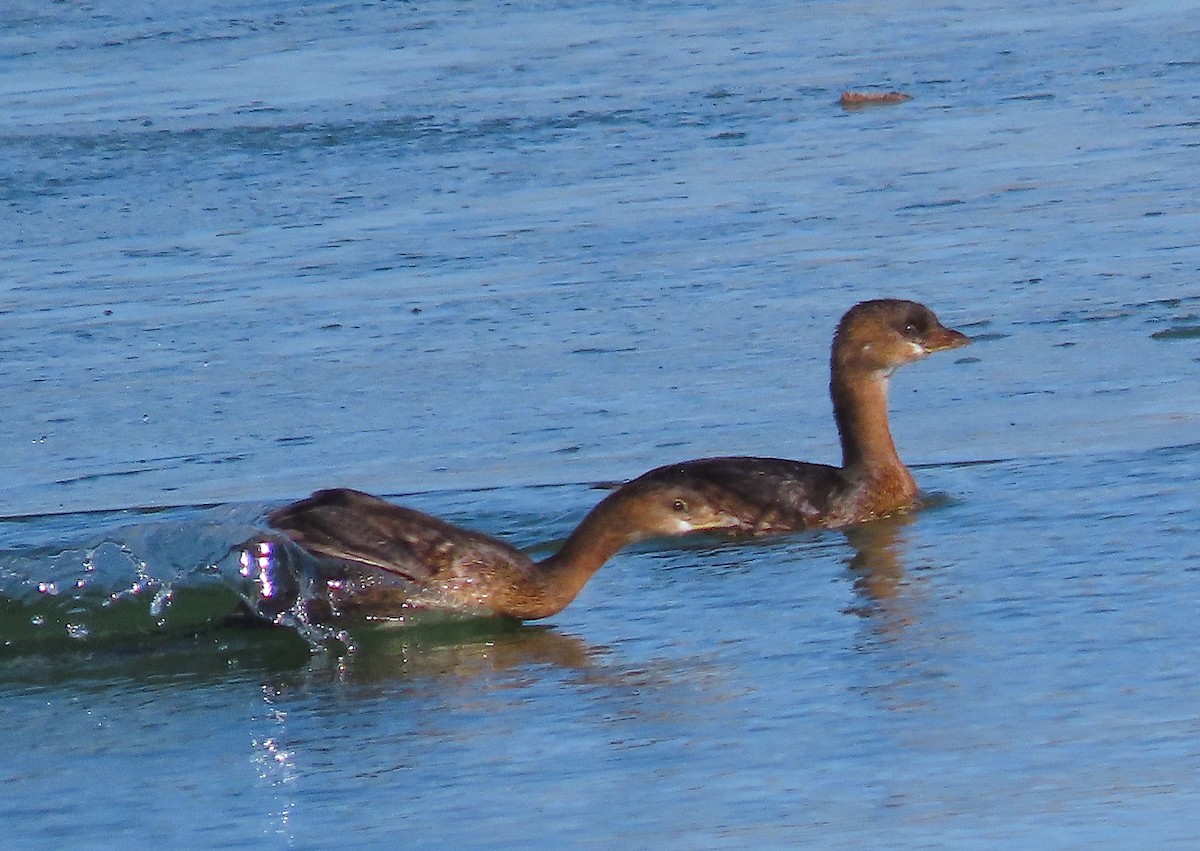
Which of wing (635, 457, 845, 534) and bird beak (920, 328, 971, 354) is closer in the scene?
wing (635, 457, 845, 534)

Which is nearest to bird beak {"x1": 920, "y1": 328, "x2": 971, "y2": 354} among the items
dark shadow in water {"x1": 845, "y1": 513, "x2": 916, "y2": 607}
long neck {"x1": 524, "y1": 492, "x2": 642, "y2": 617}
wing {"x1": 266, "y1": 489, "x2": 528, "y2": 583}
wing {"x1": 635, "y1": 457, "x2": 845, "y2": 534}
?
wing {"x1": 635, "y1": 457, "x2": 845, "y2": 534}

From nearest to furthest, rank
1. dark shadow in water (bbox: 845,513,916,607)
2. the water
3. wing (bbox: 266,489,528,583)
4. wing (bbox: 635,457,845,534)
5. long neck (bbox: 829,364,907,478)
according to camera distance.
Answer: the water → dark shadow in water (bbox: 845,513,916,607) → wing (bbox: 266,489,528,583) → wing (bbox: 635,457,845,534) → long neck (bbox: 829,364,907,478)

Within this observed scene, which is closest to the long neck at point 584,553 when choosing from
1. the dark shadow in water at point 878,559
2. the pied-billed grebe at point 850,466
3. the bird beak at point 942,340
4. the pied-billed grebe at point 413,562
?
the pied-billed grebe at point 413,562

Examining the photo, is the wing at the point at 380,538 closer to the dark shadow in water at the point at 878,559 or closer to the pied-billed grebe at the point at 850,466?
the pied-billed grebe at the point at 850,466

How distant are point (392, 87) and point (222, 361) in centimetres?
662

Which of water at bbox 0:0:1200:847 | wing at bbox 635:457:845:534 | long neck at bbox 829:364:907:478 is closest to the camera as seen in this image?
water at bbox 0:0:1200:847

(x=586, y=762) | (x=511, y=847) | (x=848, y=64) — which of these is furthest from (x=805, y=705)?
(x=848, y=64)

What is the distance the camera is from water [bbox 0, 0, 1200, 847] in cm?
594

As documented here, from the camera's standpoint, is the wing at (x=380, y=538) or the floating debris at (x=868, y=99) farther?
the floating debris at (x=868, y=99)

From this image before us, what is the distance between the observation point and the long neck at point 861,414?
9273mm

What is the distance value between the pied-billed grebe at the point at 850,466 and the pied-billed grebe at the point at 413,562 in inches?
19.3

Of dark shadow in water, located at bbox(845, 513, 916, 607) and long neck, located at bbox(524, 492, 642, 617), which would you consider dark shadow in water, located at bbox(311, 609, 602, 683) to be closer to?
long neck, located at bbox(524, 492, 642, 617)

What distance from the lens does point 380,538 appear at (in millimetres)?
7727

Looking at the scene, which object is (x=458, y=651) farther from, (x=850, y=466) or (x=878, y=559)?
A: (x=850, y=466)
